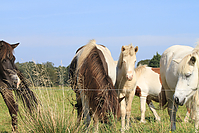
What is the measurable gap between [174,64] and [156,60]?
1119 centimetres

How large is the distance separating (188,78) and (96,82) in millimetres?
1504

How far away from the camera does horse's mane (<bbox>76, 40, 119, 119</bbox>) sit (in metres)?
3.34

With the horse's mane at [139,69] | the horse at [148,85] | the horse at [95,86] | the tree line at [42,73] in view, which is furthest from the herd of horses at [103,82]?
the horse at [148,85]

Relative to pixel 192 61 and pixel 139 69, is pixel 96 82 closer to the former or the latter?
pixel 192 61

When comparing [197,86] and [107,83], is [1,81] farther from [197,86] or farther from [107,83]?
[197,86]

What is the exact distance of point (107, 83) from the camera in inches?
145

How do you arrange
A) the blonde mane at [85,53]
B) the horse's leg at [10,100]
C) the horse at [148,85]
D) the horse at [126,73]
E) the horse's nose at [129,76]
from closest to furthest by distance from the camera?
the horse's leg at [10,100] → the blonde mane at [85,53] → the horse's nose at [129,76] → the horse at [126,73] → the horse at [148,85]

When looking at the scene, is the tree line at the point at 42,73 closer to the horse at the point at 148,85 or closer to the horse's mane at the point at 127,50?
the horse's mane at the point at 127,50

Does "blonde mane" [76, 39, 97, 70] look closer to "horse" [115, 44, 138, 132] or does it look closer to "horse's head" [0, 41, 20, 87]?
"horse" [115, 44, 138, 132]

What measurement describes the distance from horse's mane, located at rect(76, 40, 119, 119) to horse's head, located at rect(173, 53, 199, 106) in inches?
41.9

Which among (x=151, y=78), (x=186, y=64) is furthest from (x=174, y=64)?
(x=151, y=78)

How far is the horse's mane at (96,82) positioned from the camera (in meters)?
3.34

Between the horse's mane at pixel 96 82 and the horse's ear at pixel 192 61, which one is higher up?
the horse's ear at pixel 192 61

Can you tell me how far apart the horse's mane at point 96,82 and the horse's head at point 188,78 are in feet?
3.49
